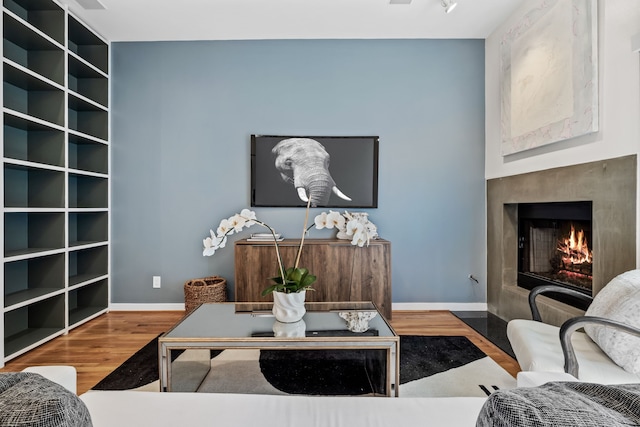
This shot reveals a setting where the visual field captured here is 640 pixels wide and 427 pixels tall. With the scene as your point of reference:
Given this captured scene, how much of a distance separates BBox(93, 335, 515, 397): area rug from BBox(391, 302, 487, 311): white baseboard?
1010mm

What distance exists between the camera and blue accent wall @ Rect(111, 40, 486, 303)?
3.58m

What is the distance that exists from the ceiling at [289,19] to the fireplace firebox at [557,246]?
1767 millimetres

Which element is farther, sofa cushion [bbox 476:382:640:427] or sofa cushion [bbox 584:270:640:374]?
sofa cushion [bbox 584:270:640:374]

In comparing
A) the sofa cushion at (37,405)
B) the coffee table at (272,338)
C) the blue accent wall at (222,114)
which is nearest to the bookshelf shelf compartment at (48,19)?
the blue accent wall at (222,114)

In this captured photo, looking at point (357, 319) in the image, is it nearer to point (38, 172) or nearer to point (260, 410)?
point (260, 410)

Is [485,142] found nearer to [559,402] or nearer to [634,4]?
[634,4]

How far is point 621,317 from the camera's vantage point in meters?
1.53

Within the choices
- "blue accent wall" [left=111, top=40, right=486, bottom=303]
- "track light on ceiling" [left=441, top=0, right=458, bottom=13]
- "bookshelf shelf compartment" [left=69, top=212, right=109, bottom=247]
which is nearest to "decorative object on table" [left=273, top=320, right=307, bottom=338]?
"blue accent wall" [left=111, top=40, right=486, bottom=303]

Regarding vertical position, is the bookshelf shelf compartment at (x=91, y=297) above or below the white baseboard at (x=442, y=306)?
above

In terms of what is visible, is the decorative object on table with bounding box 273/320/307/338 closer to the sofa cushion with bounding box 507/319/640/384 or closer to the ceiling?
the sofa cushion with bounding box 507/319/640/384

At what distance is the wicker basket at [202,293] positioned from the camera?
3215 mm

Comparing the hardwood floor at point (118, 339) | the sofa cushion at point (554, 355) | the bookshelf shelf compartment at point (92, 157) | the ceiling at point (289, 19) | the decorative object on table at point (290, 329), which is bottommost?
the hardwood floor at point (118, 339)

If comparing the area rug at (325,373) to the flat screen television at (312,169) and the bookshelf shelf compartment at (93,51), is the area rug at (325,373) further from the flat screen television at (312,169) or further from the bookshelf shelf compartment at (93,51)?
the bookshelf shelf compartment at (93,51)

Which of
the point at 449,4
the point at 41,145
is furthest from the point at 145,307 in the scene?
the point at 449,4
